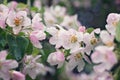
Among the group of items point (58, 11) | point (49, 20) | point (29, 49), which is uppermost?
point (58, 11)

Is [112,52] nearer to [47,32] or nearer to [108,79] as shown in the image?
[108,79]

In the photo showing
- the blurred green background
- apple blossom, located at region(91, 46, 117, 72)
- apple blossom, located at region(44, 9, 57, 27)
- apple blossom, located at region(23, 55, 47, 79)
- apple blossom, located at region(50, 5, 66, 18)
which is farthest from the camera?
the blurred green background

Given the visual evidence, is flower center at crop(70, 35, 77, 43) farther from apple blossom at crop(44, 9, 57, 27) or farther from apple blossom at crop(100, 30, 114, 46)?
apple blossom at crop(44, 9, 57, 27)

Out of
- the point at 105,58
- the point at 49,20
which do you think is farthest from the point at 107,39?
the point at 49,20

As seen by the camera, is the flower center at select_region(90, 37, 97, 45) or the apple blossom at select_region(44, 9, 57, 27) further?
the apple blossom at select_region(44, 9, 57, 27)

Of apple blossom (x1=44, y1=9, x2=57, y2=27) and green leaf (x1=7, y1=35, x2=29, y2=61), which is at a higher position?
apple blossom (x1=44, y1=9, x2=57, y2=27)

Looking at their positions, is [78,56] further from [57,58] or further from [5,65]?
[5,65]

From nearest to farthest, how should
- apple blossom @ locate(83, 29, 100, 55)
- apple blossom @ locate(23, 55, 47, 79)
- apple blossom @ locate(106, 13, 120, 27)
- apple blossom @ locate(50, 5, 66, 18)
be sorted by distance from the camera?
apple blossom @ locate(106, 13, 120, 27), apple blossom @ locate(83, 29, 100, 55), apple blossom @ locate(23, 55, 47, 79), apple blossom @ locate(50, 5, 66, 18)

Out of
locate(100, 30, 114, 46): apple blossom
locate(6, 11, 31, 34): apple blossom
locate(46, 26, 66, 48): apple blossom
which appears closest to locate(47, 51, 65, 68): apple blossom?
locate(46, 26, 66, 48): apple blossom

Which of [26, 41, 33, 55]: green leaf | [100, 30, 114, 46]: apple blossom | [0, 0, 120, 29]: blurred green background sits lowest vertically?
[100, 30, 114, 46]: apple blossom
